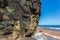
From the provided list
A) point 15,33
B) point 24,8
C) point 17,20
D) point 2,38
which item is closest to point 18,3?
point 24,8

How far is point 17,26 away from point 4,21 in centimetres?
71

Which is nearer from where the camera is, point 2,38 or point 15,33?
point 2,38

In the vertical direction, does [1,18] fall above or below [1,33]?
above

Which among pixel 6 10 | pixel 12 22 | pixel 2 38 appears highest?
pixel 6 10

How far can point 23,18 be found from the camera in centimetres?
816

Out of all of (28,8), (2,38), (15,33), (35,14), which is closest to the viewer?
(2,38)

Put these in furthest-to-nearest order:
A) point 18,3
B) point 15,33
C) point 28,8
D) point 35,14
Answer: point 35,14
point 28,8
point 18,3
point 15,33

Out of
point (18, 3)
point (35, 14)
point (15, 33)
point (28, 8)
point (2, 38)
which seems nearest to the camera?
point (2, 38)

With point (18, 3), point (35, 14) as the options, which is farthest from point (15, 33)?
point (35, 14)

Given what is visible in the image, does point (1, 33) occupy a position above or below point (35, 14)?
below

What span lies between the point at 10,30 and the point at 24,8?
1736 mm

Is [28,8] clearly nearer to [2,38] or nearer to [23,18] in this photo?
[23,18]

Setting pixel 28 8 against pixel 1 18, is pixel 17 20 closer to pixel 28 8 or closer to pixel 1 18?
pixel 1 18

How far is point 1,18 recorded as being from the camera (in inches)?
274
